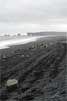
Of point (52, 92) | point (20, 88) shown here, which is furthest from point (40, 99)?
point (20, 88)

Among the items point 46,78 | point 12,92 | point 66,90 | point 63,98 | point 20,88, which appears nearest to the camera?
point 63,98

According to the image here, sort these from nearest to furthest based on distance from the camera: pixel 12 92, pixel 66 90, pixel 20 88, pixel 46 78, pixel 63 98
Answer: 1. pixel 63 98
2. pixel 66 90
3. pixel 12 92
4. pixel 20 88
5. pixel 46 78

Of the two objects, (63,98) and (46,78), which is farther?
(46,78)

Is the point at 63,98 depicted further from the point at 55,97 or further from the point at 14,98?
the point at 14,98

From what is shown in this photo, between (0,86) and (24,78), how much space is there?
4.56 m

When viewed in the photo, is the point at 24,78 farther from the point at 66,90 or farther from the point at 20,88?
the point at 66,90

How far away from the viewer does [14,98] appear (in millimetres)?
20203

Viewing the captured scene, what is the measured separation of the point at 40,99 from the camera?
19594mm

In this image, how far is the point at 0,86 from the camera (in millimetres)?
23953

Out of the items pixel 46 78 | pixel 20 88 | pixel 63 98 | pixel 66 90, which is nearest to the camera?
pixel 63 98

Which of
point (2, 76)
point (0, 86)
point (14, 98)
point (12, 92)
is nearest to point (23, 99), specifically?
point (14, 98)

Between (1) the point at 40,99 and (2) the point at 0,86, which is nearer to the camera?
(1) the point at 40,99

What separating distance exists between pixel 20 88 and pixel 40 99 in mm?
4132

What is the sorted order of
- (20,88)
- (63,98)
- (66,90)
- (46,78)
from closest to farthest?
(63,98) → (66,90) → (20,88) → (46,78)
